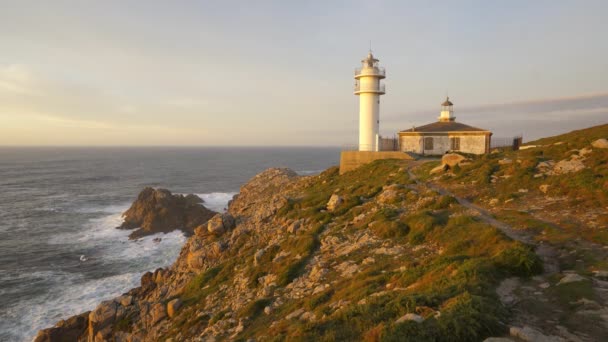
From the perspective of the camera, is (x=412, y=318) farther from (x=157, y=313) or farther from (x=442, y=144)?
(x=442, y=144)

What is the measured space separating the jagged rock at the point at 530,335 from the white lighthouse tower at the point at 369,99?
1320 inches

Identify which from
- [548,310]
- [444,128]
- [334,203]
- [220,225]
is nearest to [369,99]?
[444,128]

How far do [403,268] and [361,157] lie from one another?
90.7 feet

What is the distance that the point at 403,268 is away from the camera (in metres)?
12.2

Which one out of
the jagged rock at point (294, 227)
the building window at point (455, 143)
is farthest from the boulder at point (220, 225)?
the building window at point (455, 143)

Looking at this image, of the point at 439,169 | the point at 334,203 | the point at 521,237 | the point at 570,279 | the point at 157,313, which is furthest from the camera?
the point at 439,169

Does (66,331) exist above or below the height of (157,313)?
below

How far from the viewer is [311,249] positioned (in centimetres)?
1791

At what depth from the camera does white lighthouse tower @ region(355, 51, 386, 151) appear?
38.3m

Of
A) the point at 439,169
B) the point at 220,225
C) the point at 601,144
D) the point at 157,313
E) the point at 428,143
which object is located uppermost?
the point at 428,143

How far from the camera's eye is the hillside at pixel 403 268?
302 inches

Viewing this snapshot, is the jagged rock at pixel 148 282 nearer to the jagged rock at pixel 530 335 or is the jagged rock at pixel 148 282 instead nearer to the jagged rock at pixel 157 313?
the jagged rock at pixel 157 313

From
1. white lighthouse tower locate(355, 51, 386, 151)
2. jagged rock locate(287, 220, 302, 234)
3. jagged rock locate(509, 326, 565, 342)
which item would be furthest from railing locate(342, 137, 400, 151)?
jagged rock locate(509, 326, 565, 342)

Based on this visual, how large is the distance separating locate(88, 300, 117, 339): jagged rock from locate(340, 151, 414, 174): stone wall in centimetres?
2720
